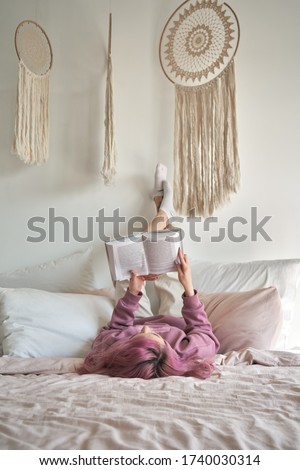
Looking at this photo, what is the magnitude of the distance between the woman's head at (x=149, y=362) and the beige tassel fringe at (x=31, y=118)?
1.13 m

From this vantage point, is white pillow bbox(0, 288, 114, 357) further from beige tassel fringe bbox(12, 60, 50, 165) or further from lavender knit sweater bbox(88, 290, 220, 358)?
beige tassel fringe bbox(12, 60, 50, 165)

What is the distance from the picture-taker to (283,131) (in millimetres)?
1936

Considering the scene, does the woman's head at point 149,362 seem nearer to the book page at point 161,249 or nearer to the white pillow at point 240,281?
the book page at point 161,249

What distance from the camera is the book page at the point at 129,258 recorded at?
1443mm

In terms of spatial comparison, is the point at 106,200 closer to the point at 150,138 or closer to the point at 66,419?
the point at 150,138

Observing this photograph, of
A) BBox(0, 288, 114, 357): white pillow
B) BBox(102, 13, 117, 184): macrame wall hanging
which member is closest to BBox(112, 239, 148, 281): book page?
BBox(0, 288, 114, 357): white pillow

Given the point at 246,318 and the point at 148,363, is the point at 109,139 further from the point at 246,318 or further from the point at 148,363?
the point at 148,363

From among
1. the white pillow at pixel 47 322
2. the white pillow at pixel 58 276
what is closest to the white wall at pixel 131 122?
the white pillow at pixel 58 276

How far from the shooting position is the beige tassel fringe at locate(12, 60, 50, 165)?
1.97 metres

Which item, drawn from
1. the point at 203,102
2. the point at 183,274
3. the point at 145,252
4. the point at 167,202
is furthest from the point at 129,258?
the point at 203,102

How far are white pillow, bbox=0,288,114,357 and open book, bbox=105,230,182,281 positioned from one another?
25cm

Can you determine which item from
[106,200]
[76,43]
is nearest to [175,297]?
[106,200]

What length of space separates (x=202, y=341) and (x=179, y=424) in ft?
1.95

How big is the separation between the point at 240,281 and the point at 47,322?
738mm
